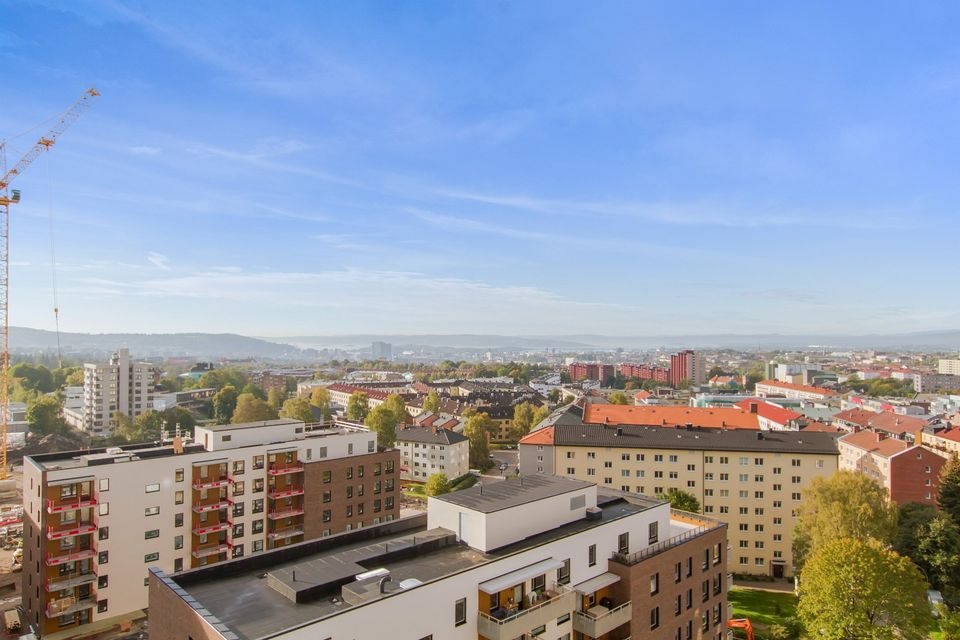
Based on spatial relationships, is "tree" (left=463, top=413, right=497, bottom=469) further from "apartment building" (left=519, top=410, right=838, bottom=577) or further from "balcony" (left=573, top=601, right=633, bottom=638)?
"balcony" (left=573, top=601, right=633, bottom=638)

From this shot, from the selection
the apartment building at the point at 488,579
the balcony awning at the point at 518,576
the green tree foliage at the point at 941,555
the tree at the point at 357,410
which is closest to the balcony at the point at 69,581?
the apartment building at the point at 488,579

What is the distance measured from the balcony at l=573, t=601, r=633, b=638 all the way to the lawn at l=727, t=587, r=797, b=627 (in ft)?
73.8

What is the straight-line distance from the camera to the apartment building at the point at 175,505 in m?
29.5

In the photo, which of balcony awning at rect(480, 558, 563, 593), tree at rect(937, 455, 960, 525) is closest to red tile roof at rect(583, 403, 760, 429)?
tree at rect(937, 455, 960, 525)

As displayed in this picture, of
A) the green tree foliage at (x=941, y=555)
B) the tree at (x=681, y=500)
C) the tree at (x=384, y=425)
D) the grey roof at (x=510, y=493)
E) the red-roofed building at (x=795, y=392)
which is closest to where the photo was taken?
the grey roof at (x=510, y=493)

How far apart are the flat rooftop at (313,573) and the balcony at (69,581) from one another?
19.3 meters

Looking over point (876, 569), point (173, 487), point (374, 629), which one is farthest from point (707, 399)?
point (374, 629)

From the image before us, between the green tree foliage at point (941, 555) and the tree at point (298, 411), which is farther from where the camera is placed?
the tree at point (298, 411)

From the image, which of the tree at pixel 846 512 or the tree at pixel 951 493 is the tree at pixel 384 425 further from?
the tree at pixel 951 493

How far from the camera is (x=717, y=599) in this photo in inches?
934

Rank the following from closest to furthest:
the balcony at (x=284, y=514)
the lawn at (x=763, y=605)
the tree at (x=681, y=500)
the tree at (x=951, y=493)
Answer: the balcony at (x=284, y=514) → the lawn at (x=763, y=605) → the tree at (x=681, y=500) → the tree at (x=951, y=493)

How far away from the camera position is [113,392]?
352 ft

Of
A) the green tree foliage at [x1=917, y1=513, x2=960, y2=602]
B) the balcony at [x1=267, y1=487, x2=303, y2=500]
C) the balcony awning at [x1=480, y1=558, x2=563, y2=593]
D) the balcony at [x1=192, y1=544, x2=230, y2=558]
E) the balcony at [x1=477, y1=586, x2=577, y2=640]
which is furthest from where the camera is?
the green tree foliage at [x1=917, y1=513, x2=960, y2=602]

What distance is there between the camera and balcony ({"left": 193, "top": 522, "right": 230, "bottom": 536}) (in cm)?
3334
